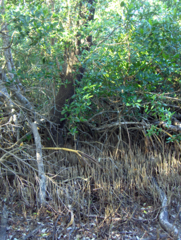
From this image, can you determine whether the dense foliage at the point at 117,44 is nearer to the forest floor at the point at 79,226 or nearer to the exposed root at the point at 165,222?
the exposed root at the point at 165,222

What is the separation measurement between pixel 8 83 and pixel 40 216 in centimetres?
167

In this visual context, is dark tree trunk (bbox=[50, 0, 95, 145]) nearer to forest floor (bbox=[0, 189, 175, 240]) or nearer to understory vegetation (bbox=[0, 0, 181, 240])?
understory vegetation (bbox=[0, 0, 181, 240])

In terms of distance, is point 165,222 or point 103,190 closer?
point 165,222

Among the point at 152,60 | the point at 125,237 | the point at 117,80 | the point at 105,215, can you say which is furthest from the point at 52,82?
the point at 125,237

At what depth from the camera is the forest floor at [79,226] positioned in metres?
2.01

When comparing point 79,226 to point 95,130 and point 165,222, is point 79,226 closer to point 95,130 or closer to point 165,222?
point 165,222

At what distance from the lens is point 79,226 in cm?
212

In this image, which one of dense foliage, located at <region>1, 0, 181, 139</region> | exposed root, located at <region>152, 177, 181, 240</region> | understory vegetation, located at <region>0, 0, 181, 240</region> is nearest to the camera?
exposed root, located at <region>152, 177, 181, 240</region>

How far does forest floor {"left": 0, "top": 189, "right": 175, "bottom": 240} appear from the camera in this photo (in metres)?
2.01

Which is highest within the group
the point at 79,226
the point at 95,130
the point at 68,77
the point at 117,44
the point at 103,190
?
the point at 117,44

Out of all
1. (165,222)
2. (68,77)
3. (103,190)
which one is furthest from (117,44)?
(165,222)

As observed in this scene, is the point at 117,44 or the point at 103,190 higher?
the point at 117,44

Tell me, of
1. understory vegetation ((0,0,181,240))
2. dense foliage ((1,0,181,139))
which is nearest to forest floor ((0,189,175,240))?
understory vegetation ((0,0,181,240))

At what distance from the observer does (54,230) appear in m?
2.03
